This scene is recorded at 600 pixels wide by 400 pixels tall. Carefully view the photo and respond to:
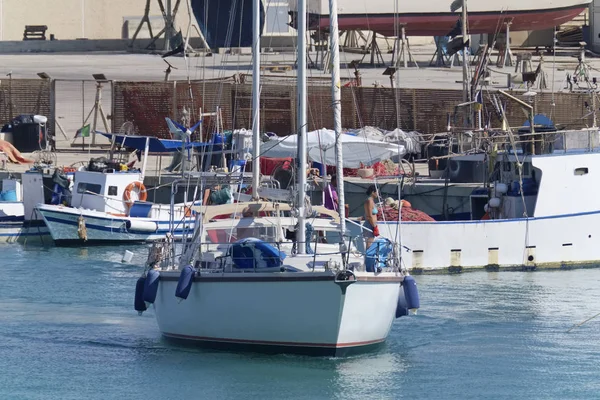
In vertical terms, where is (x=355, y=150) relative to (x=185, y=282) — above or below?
above

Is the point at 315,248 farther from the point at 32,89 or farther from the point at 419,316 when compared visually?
the point at 32,89

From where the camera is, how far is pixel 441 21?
5200 centimetres

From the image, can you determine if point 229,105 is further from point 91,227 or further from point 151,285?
point 151,285

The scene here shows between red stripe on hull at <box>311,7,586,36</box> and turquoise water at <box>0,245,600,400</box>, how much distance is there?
2502 centimetres

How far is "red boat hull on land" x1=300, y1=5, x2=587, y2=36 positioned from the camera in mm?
52000

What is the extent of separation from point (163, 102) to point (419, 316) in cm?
2193

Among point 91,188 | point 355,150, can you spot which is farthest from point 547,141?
point 91,188

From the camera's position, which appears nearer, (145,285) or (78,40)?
(145,285)

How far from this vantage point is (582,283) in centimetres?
2938

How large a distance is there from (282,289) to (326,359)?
149 cm

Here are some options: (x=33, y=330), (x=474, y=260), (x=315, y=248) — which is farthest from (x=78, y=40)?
(x=315, y=248)

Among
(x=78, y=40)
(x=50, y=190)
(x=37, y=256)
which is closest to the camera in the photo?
(x=37, y=256)

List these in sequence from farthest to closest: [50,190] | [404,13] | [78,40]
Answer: [78,40] → [404,13] → [50,190]

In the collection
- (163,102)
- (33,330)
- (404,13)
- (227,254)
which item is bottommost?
(33,330)
